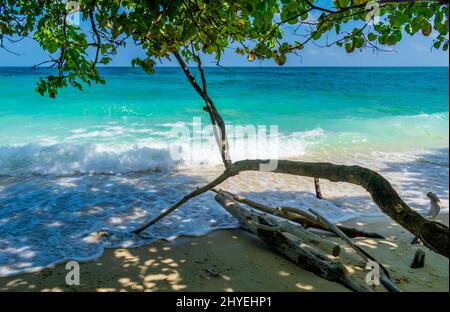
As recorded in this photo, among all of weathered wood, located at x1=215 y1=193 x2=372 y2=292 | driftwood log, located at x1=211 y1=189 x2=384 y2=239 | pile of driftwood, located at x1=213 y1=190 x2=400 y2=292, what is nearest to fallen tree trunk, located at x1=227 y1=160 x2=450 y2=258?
pile of driftwood, located at x1=213 y1=190 x2=400 y2=292

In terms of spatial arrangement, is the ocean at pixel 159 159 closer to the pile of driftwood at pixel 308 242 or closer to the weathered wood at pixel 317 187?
the weathered wood at pixel 317 187

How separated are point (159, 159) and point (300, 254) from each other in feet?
22.2

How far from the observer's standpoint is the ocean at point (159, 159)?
18.0 ft

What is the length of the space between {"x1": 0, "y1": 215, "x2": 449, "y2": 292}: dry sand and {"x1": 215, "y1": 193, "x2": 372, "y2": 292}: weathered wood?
72mm

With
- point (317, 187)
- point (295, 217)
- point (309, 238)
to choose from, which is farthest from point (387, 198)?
point (317, 187)

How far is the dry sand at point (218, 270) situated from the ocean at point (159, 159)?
1.29ft

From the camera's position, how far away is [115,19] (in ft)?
10.9

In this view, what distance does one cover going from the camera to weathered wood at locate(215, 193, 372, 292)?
352cm

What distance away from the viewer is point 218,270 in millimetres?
4023

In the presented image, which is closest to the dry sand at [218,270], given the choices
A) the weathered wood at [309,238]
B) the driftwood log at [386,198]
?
the weathered wood at [309,238]

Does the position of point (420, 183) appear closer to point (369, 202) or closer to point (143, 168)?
point (369, 202)

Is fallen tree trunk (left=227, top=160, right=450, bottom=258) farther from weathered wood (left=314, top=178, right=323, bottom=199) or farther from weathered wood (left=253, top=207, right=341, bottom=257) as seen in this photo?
weathered wood (left=314, top=178, right=323, bottom=199)

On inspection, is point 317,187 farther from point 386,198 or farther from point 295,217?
point 386,198
